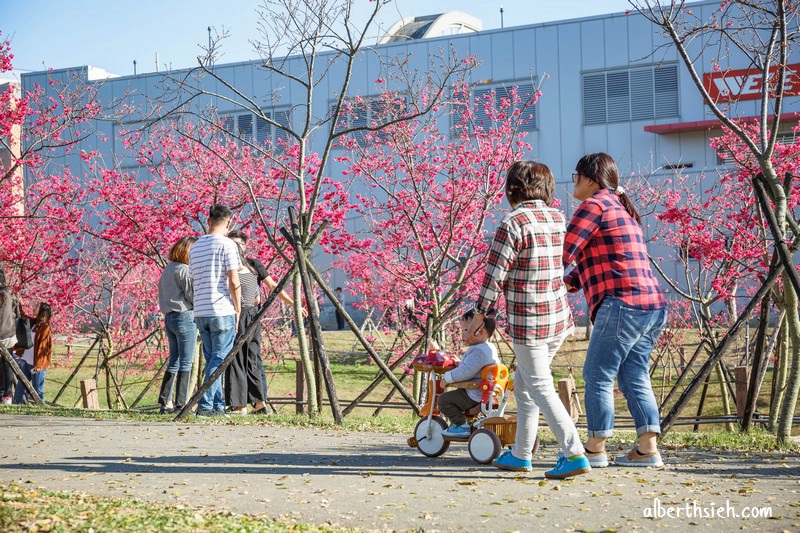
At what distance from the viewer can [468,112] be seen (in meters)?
14.6

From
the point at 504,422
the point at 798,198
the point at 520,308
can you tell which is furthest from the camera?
the point at 798,198

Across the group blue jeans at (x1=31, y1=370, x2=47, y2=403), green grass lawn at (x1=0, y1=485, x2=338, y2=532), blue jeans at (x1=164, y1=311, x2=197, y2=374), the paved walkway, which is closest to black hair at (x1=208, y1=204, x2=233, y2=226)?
blue jeans at (x1=164, y1=311, x2=197, y2=374)

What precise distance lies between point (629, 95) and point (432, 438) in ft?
77.2

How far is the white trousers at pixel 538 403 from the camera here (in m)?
5.02

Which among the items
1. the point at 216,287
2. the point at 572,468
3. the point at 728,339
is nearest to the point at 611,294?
the point at 572,468

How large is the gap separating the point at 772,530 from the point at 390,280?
15.9 m

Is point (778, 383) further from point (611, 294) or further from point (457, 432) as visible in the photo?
point (611, 294)

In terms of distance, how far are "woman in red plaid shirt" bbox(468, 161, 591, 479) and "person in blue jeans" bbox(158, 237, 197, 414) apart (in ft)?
15.3

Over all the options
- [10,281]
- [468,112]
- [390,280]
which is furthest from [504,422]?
[10,281]

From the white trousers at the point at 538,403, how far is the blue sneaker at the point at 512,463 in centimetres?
2

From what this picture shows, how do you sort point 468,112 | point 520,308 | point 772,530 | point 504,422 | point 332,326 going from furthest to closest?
point 332,326 → point 468,112 → point 504,422 → point 520,308 → point 772,530

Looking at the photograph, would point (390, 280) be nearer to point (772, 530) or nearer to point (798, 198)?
point (798, 198)

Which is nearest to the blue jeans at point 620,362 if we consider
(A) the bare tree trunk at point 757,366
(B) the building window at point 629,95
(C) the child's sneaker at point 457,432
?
(C) the child's sneaker at point 457,432

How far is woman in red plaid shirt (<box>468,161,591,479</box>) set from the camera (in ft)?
16.4
